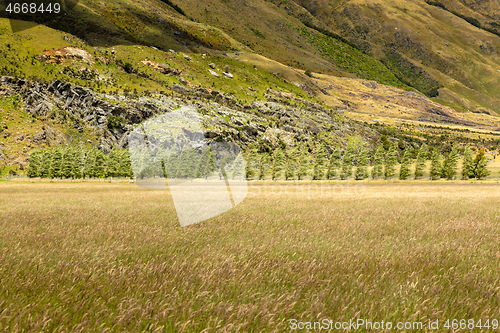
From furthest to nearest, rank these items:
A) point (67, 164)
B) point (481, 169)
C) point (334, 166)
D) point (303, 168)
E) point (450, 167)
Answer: point (303, 168)
point (334, 166)
point (450, 167)
point (481, 169)
point (67, 164)

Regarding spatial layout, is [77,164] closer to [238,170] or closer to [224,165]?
[224,165]

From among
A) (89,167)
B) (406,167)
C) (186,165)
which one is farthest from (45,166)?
(406,167)

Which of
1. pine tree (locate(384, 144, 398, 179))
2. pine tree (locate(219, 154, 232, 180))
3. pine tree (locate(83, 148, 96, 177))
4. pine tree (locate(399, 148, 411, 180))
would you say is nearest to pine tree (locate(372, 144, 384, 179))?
pine tree (locate(384, 144, 398, 179))

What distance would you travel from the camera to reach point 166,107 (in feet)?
401

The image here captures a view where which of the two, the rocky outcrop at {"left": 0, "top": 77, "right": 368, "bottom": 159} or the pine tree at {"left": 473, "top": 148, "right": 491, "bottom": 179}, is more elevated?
the rocky outcrop at {"left": 0, "top": 77, "right": 368, "bottom": 159}

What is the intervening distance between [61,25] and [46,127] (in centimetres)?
12050

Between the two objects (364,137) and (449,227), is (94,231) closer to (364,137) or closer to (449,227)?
(449,227)

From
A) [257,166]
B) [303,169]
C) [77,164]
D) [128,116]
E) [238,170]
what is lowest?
[238,170]

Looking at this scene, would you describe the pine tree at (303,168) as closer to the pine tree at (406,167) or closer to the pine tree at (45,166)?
the pine tree at (406,167)

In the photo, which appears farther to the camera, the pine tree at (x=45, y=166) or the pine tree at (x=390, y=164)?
the pine tree at (x=390, y=164)

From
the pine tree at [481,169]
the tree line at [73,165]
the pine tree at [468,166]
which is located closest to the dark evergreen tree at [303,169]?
the pine tree at [468,166]

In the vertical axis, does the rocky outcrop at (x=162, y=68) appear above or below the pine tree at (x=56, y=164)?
above

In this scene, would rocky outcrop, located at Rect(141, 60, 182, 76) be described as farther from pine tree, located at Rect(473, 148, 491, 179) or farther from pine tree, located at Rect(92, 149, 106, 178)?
pine tree, located at Rect(473, 148, 491, 179)

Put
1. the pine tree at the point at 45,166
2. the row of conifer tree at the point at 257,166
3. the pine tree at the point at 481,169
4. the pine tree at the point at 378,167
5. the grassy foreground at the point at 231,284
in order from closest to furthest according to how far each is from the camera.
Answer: the grassy foreground at the point at 231,284 → the row of conifer tree at the point at 257,166 → the pine tree at the point at 45,166 → the pine tree at the point at 481,169 → the pine tree at the point at 378,167
